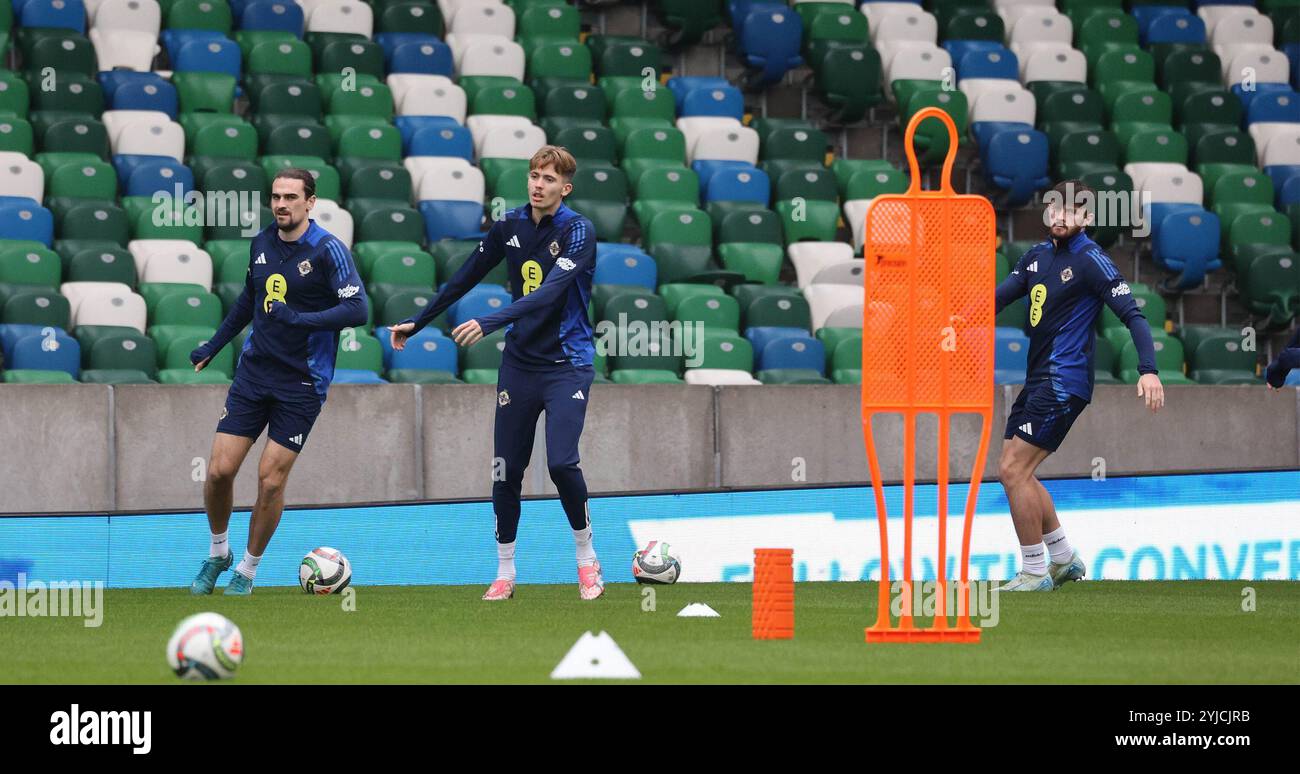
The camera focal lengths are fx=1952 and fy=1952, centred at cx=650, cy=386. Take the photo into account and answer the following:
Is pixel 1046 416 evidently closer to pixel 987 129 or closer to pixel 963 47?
pixel 987 129

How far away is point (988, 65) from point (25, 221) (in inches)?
368

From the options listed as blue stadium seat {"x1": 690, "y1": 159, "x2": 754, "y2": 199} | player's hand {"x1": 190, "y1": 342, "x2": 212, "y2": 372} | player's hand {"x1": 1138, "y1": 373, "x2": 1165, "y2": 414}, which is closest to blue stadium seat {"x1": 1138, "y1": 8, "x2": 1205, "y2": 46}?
blue stadium seat {"x1": 690, "y1": 159, "x2": 754, "y2": 199}

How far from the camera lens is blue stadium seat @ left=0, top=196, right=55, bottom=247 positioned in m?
14.3

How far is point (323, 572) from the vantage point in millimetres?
10539

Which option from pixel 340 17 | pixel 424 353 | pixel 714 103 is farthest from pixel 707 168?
pixel 424 353

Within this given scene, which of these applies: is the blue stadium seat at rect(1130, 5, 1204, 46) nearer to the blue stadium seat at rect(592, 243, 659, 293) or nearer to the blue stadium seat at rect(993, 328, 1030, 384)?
the blue stadium seat at rect(993, 328, 1030, 384)

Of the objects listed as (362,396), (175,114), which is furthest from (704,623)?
(175,114)

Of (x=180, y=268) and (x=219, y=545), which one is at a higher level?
(x=180, y=268)

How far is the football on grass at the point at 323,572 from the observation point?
10.5m

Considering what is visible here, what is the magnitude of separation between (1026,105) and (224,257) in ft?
26.1

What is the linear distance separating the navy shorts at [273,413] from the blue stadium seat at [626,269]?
5526 mm

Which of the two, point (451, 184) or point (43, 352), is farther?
point (451, 184)

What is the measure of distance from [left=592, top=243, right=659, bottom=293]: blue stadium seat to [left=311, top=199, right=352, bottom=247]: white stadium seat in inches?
77.3

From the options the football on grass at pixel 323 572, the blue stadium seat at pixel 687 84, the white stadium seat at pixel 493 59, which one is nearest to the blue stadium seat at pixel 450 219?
the white stadium seat at pixel 493 59
